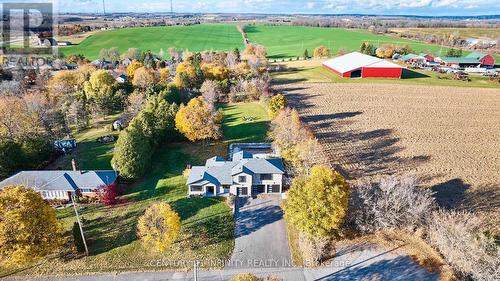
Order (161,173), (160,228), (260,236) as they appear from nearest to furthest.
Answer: (160,228)
(260,236)
(161,173)

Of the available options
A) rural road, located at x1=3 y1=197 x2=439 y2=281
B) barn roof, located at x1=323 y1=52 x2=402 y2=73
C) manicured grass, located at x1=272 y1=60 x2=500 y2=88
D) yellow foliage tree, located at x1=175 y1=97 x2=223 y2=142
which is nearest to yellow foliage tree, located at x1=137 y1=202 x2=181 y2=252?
rural road, located at x1=3 y1=197 x2=439 y2=281

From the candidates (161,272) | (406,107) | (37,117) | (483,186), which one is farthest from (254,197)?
(406,107)

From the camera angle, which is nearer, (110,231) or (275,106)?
(110,231)

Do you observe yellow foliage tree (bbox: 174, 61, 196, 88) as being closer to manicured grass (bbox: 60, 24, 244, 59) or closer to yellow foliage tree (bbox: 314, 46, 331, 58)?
manicured grass (bbox: 60, 24, 244, 59)

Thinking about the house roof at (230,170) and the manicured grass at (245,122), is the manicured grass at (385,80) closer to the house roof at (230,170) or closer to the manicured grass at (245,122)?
the manicured grass at (245,122)

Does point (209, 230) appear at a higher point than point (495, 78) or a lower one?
lower

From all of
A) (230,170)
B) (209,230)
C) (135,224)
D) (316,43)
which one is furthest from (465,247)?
(316,43)

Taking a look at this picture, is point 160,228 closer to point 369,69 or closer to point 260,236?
point 260,236
